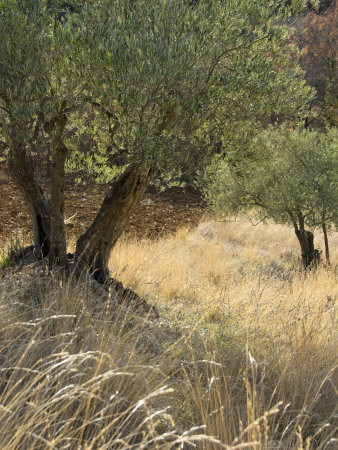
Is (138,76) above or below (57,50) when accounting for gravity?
below

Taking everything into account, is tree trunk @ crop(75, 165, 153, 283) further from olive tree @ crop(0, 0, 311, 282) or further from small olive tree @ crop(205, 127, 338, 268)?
small olive tree @ crop(205, 127, 338, 268)

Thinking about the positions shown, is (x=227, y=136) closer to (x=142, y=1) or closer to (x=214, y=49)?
(x=214, y=49)

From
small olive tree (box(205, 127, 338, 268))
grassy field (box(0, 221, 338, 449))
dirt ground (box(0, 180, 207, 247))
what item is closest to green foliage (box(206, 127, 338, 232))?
small olive tree (box(205, 127, 338, 268))

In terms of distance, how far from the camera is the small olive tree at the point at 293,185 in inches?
396

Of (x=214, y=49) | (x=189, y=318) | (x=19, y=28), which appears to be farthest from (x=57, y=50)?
(x=189, y=318)

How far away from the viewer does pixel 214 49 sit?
187 inches

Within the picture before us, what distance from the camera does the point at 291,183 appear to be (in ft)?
32.8

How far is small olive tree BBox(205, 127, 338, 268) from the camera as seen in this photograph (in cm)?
1005

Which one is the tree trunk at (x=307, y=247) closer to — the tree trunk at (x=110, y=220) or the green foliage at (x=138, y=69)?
the tree trunk at (x=110, y=220)

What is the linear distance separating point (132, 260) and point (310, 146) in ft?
16.9

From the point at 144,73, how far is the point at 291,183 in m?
6.41

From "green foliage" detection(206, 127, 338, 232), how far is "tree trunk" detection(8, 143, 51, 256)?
14.2 ft

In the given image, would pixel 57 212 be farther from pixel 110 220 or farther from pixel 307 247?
pixel 307 247

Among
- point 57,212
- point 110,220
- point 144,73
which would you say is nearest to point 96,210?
point 110,220
